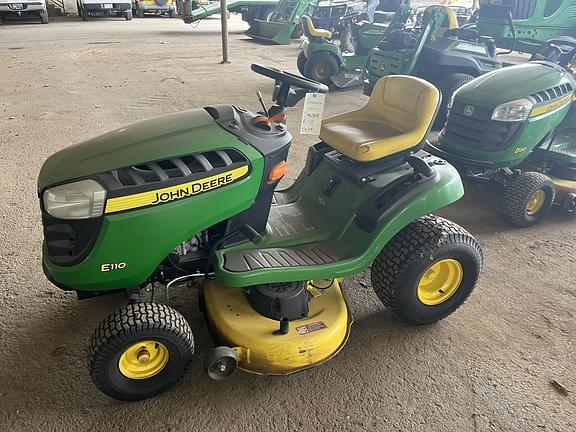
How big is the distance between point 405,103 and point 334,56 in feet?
13.9

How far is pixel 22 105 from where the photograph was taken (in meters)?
5.06

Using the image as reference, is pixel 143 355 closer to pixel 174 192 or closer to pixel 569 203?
pixel 174 192

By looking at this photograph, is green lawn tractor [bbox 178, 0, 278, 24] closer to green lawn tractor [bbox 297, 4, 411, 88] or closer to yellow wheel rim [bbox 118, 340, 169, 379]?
green lawn tractor [bbox 297, 4, 411, 88]

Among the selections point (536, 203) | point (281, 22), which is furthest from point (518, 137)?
point (281, 22)

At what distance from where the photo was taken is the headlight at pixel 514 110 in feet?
9.29

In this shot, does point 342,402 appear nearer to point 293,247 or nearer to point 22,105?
point 293,247

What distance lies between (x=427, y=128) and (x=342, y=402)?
1.08 meters

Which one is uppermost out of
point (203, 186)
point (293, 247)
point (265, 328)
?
point (203, 186)

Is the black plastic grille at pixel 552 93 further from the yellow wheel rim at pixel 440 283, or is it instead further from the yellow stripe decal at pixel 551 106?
the yellow wheel rim at pixel 440 283

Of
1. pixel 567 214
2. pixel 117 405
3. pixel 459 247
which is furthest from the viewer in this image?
pixel 567 214

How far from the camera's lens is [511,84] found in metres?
2.93

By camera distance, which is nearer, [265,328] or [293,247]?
[265,328]

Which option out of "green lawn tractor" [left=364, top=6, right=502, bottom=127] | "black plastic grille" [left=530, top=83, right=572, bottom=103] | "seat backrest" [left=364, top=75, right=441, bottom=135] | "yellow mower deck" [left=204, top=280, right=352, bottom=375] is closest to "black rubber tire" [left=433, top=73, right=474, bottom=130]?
"green lawn tractor" [left=364, top=6, right=502, bottom=127]

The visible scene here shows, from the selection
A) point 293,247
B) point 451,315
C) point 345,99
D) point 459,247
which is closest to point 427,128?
point 459,247
